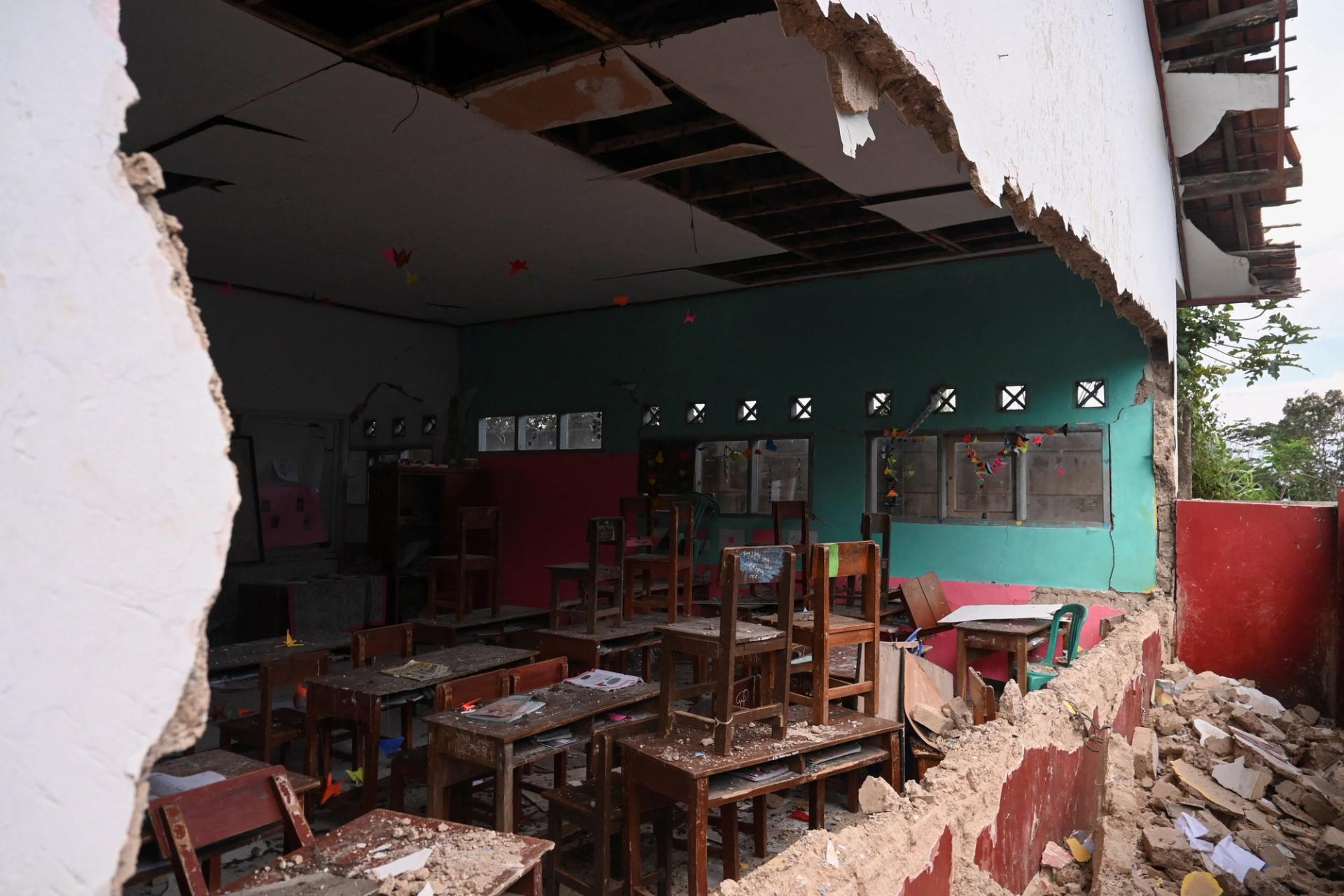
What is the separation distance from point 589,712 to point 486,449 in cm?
711

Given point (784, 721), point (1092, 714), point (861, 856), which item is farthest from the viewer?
point (1092, 714)

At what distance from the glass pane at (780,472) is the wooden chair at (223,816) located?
6.04 m

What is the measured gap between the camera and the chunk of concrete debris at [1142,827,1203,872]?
3673mm

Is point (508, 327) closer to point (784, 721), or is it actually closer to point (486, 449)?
point (486, 449)

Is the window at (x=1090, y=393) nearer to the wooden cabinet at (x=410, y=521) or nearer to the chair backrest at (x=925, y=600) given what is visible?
the chair backrest at (x=925, y=600)

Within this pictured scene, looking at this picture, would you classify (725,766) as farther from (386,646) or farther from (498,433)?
(498,433)

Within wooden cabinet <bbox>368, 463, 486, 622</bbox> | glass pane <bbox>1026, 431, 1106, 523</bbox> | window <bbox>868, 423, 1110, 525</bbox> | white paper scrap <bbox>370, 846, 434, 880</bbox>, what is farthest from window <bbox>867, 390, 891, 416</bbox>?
white paper scrap <bbox>370, 846, 434, 880</bbox>

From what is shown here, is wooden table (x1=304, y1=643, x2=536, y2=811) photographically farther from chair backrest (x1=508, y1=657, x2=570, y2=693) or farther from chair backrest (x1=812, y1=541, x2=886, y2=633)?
chair backrest (x1=812, y1=541, x2=886, y2=633)

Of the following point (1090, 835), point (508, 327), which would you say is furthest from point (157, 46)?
point (508, 327)

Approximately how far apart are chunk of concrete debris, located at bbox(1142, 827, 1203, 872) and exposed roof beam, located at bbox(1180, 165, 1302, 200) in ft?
16.6

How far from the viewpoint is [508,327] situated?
33.7ft

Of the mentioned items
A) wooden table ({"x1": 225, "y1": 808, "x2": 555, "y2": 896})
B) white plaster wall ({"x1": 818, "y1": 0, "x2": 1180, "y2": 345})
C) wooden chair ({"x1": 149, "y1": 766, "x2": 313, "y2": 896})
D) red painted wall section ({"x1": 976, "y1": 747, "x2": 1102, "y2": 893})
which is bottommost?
red painted wall section ({"x1": 976, "y1": 747, "x2": 1102, "y2": 893})

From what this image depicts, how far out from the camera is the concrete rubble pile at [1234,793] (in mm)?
3658

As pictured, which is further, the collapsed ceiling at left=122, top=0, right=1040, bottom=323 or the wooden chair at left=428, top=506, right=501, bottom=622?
the wooden chair at left=428, top=506, right=501, bottom=622
